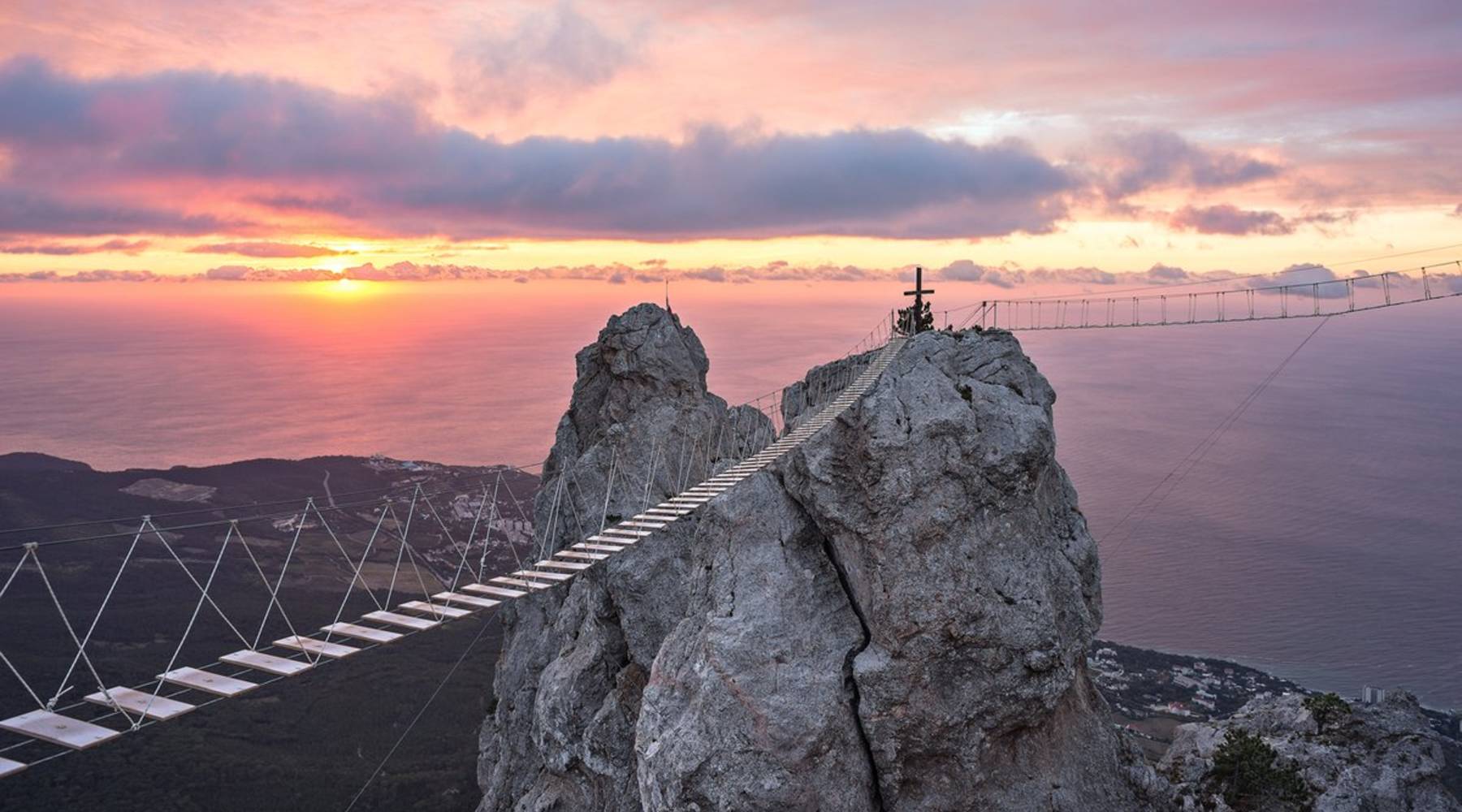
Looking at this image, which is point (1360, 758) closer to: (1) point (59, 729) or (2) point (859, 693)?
(2) point (859, 693)

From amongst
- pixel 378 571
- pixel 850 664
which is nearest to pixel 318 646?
pixel 850 664

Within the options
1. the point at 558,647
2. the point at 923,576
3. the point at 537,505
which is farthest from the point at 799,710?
the point at 537,505

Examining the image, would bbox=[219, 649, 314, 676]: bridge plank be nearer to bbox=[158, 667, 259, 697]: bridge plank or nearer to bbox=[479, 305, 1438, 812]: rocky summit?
bbox=[158, 667, 259, 697]: bridge plank

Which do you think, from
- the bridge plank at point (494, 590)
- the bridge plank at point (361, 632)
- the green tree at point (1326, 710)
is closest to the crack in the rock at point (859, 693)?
the bridge plank at point (494, 590)

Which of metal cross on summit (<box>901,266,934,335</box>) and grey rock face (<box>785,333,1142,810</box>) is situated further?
metal cross on summit (<box>901,266,934,335</box>)

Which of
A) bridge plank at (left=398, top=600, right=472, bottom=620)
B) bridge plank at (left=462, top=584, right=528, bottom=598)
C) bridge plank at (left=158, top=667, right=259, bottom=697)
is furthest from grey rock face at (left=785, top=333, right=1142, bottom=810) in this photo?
bridge plank at (left=158, top=667, right=259, bottom=697)

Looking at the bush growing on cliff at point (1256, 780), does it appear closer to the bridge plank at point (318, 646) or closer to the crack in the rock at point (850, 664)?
the crack in the rock at point (850, 664)

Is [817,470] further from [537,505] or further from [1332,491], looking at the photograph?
[1332,491]
